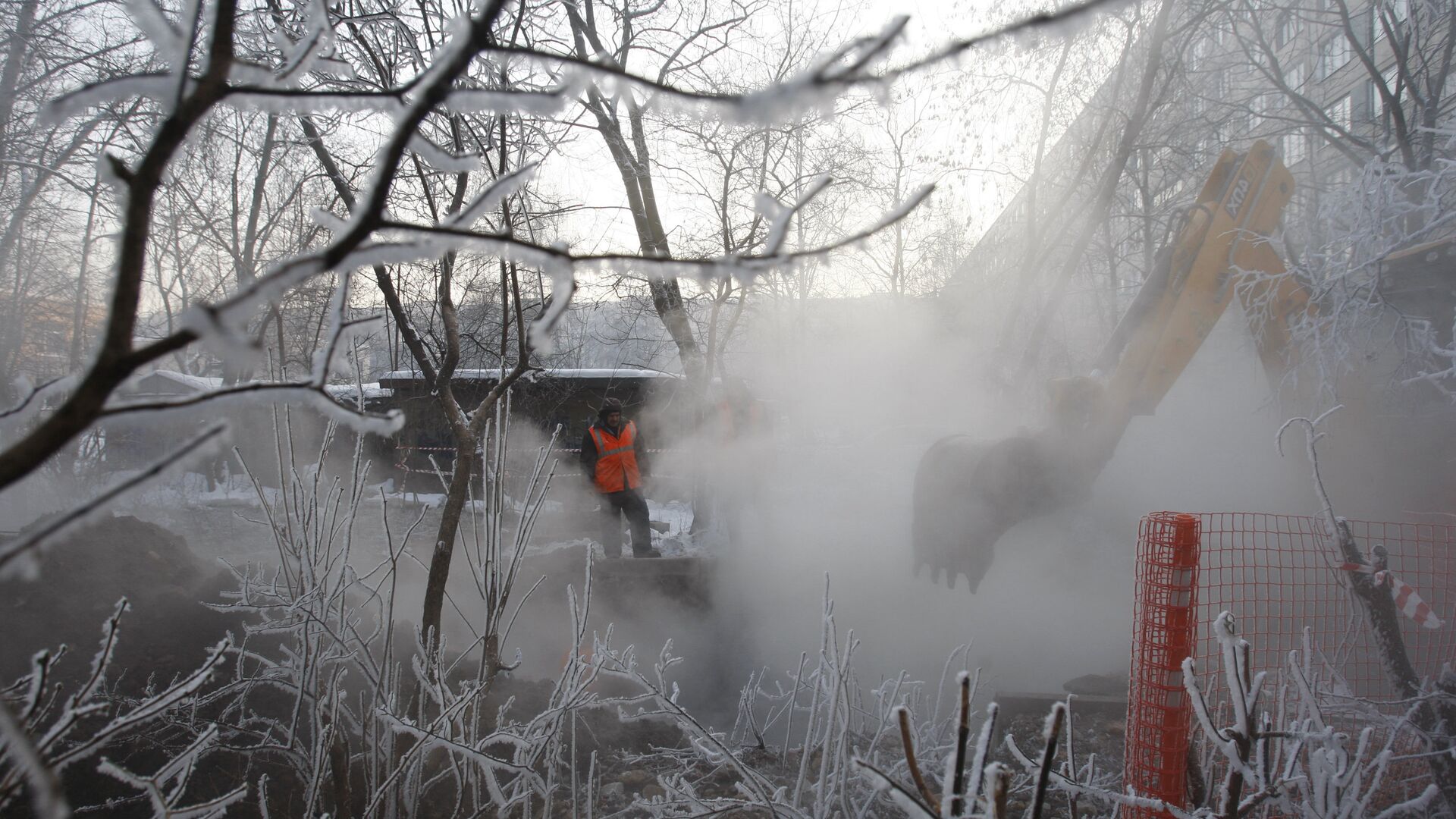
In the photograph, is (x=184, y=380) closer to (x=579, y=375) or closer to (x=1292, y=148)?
(x=579, y=375)

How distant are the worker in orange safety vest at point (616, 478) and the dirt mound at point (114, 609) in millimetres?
3254

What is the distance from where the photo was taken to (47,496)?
33.4 ft

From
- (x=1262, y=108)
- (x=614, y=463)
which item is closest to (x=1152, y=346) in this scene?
(x=614, y=463)

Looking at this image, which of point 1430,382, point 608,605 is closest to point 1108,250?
point 1430,382

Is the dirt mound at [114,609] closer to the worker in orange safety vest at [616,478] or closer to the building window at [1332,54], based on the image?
the worker in orange safety vest at [616,478]

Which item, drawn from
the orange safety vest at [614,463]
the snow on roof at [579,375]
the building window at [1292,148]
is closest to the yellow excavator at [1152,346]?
the orange safety vest at [614,463]

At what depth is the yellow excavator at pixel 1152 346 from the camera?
5195mm

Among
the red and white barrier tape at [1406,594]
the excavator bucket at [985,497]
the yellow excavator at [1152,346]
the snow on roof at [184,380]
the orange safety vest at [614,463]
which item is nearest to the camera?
the red and white barrier tape at [1406,594]

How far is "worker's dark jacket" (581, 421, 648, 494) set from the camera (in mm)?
7359

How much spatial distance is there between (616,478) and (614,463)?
0.16 m

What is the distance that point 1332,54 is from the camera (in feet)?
45.1

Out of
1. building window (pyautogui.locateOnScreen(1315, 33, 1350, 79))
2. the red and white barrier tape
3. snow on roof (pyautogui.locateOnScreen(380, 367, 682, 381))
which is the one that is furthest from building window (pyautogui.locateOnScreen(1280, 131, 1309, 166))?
the red and white barrier tape

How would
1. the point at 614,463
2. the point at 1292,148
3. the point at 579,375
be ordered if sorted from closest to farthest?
the point at 614,463
the point at 579,375
the point at 1292,148

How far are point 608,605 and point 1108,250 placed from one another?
14114 millimetres
